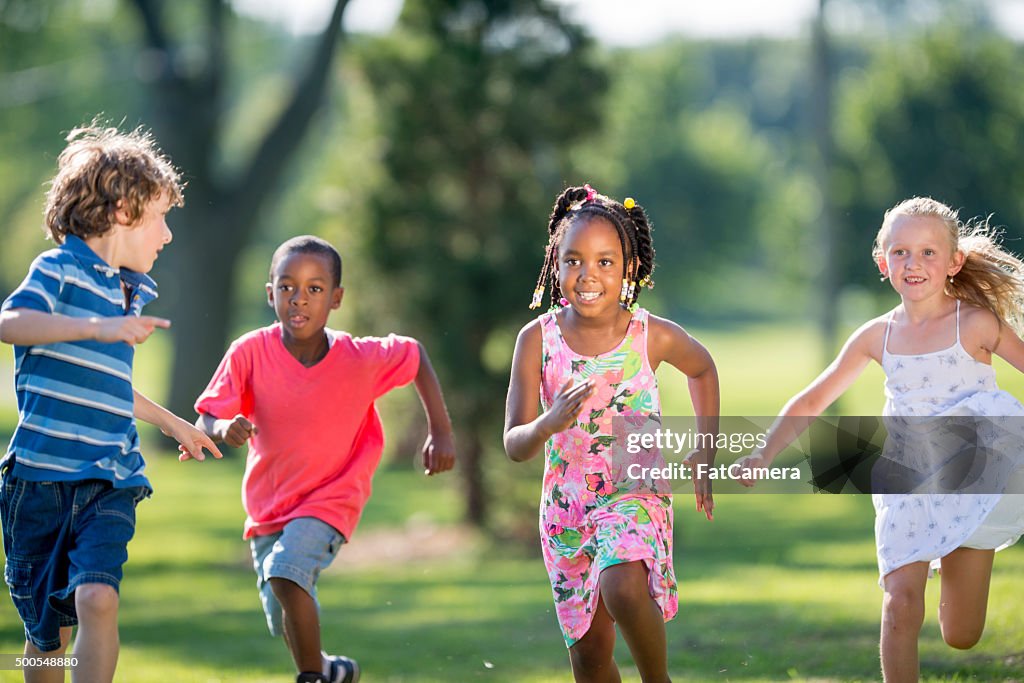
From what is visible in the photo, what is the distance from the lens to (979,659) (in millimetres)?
6223

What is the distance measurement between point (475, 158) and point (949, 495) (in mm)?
8301

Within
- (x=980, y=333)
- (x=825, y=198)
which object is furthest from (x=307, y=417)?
(x=825, y=198)

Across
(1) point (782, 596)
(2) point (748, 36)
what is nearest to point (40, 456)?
(1) point (782, 596)

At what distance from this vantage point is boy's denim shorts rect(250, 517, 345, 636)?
559cm

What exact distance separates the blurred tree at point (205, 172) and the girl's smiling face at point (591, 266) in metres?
16.5

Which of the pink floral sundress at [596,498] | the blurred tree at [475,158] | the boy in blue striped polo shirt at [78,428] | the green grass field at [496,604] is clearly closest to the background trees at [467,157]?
the blurred tree at [475,158]

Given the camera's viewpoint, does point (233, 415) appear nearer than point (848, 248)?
Yes

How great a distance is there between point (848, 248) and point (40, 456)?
A: 62.1ft

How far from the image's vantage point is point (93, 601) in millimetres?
4562

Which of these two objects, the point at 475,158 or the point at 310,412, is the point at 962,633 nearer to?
the point at 310,412

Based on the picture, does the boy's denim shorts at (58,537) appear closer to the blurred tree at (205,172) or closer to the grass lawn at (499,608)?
the grass lawn at (499,608)

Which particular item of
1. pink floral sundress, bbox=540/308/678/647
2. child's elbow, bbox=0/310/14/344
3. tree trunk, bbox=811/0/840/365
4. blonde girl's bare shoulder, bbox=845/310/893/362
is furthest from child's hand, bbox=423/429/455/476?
tree trunk, bbox=811/0/840/365

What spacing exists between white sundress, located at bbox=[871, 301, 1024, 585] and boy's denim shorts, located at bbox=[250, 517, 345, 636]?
2.23 meters

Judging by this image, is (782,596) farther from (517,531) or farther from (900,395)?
(517,531)
